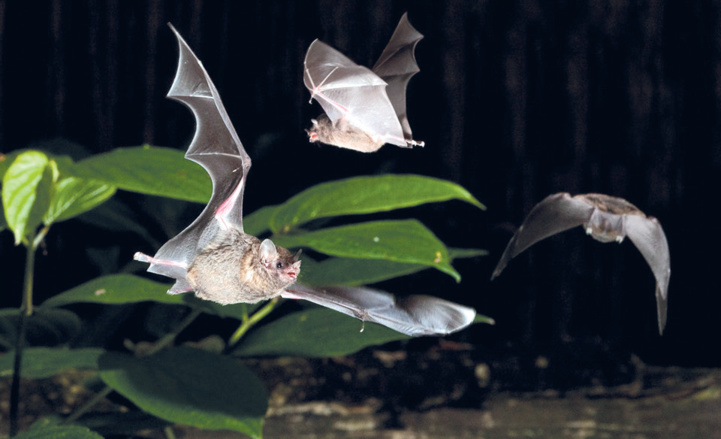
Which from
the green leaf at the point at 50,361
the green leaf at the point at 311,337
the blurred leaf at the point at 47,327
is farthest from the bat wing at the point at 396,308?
the blurred leaf at the point at 47,327

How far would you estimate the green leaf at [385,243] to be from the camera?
369 mm

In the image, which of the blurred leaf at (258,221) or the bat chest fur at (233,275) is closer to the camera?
the bat chest fur at (233,275)

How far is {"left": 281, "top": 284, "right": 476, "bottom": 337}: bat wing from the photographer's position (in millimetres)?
250

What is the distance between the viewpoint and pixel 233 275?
24 cm

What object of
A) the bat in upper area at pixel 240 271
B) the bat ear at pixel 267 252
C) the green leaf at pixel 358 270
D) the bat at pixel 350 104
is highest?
the bat at pixel 350 104

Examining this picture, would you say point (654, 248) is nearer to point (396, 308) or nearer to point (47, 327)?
point (396, 308)

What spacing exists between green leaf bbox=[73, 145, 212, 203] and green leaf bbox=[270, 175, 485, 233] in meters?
0.08

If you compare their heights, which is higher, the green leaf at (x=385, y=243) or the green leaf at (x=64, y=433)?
the green leaf at (x=385, y=243)

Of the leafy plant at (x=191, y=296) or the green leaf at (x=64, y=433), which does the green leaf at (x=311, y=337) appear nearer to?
the leafy plant at (x=191, y=296)

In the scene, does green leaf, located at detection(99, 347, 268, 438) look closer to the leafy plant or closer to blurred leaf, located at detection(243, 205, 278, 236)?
the leafy plant

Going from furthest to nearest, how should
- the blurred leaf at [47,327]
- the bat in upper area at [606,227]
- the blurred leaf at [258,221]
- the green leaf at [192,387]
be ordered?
the blurred leaf at [47,327]
the blurred leaf at [258,221]
the green leaf at [192,387]
the bat in upper area at [606,227]

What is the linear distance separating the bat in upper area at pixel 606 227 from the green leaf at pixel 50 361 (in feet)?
1.25

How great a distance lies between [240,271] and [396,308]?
0.06 metres

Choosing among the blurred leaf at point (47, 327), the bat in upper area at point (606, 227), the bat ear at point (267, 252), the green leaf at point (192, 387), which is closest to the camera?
the bat ear at point (267, 252)
